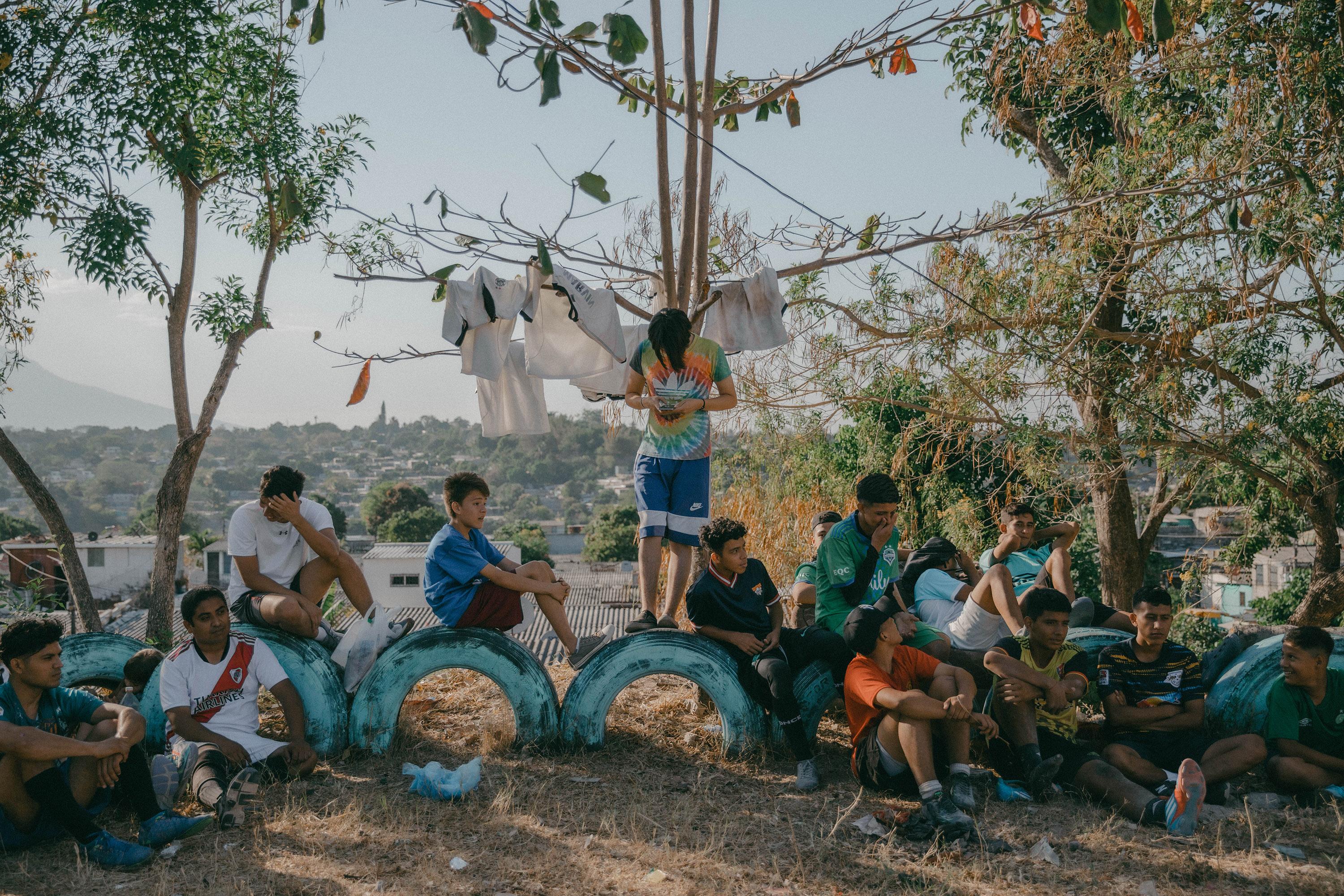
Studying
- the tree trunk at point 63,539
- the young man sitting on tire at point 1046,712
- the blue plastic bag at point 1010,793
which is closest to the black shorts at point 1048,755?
the young man sitting on tire at point 1046,712

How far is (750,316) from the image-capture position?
649 centimetres

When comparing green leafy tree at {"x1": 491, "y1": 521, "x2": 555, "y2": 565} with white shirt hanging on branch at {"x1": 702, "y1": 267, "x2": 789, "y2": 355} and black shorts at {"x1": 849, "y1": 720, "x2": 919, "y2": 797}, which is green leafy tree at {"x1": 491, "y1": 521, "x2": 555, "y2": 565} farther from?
black shorts at {"x1": 849, "y1": 720, "x2": 919, "y2": 797}

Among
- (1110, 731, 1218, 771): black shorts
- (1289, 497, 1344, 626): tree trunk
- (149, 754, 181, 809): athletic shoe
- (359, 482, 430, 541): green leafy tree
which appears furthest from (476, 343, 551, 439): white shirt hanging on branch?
(359, 482, 430, 541): green leafy tree

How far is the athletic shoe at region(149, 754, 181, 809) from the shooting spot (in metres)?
4.51

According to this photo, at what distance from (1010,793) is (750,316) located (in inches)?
131

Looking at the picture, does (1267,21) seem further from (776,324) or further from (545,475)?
(545,475)

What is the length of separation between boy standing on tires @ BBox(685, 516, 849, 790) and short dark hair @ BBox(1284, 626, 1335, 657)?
7.26ft

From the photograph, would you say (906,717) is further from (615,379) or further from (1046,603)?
(615,379)

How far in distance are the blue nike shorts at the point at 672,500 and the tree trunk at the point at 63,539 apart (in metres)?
6.13

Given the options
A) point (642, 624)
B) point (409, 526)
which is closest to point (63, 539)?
point (642, 624)

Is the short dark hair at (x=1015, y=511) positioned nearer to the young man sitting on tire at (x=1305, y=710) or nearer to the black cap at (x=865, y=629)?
the young man sitting on tire at (x=1305, y=710)

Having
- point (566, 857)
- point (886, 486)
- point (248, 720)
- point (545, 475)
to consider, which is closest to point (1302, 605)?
point (886, 486)

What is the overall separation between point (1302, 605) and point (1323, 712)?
7.89m

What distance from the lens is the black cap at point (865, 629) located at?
4.67m
